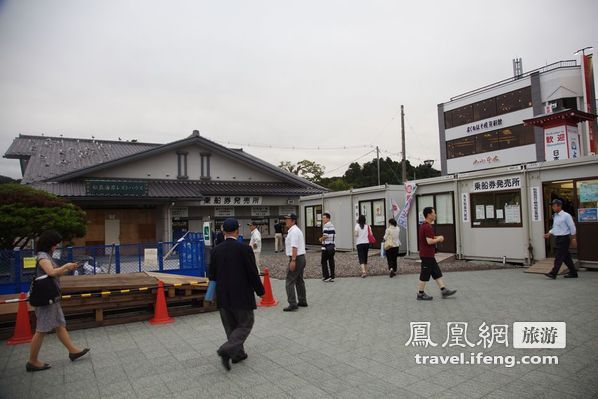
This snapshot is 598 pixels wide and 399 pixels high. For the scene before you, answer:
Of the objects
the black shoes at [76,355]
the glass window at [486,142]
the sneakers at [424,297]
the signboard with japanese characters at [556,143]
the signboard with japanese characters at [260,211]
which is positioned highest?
the glass window at [486,142]

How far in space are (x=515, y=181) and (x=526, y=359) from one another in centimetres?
905

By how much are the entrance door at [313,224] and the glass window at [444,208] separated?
759 cm

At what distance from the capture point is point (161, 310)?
7180mm

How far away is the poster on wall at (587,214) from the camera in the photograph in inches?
413

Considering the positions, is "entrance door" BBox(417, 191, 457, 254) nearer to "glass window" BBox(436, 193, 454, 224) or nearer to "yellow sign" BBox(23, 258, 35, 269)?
"glass window" BBox(436, 193, 454, 224)

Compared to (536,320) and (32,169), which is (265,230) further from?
(536,320)

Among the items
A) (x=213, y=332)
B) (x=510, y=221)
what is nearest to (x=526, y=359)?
(x=213, y=332)

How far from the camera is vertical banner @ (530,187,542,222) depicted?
11.7m

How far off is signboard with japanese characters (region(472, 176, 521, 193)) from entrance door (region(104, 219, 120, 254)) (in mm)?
16375

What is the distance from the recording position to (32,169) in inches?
793

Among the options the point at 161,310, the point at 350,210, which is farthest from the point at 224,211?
the point at 161,310

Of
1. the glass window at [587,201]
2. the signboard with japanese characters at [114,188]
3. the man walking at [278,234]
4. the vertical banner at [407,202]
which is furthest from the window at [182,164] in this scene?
the glass window at [587,201]

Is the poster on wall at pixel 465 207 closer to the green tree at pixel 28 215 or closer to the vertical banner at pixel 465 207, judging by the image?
the vertical banner at pixel 465 207

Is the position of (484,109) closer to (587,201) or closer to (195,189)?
(195,189)
